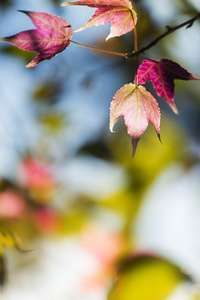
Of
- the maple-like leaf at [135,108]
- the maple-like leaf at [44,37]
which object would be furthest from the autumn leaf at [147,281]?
Result: the maple-like leaf at [44,37]

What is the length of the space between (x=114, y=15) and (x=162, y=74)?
0.13m

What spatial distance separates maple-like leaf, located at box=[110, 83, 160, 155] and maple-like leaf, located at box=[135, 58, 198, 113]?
0.02m

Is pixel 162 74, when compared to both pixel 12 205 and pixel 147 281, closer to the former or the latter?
pixel 147 281

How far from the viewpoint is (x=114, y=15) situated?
1.52ft

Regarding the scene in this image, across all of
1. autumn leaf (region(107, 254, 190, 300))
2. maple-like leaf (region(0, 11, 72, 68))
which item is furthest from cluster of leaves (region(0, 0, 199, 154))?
autumn leaf (region(107, 254, 190, 300))

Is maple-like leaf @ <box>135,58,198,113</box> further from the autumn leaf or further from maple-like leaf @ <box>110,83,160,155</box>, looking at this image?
Answer: the autumn leaf

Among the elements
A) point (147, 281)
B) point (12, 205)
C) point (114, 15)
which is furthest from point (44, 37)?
point (12, 205)

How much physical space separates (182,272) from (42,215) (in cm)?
92

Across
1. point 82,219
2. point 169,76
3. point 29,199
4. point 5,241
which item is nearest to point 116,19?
point 169,76

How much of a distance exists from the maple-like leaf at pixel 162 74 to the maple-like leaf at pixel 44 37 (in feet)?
0.47

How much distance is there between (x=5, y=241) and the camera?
1.96ft

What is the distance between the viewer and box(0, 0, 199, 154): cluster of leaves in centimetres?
44

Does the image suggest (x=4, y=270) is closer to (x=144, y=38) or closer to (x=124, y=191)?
(x=124, y=191)

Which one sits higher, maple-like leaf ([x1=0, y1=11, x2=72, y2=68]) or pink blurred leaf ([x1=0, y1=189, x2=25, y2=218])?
maple-like leaf ([x1=0, y1=11, x2=72, y2=68])
